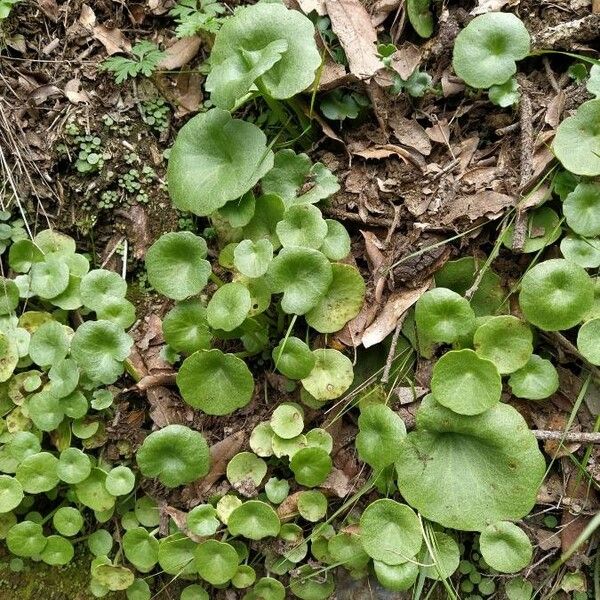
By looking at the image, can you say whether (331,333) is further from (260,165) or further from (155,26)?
(155,26)

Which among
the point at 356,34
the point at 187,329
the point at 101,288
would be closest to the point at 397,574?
the point at 187,329

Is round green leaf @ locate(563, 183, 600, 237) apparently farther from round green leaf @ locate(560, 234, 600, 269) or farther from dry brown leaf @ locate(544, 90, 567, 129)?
dry brown leaf @ locate(544, 90, 567, 129)

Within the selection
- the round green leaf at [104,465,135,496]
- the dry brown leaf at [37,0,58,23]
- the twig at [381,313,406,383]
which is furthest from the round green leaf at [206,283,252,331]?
the dry brown leaf at [37,0,58,23]

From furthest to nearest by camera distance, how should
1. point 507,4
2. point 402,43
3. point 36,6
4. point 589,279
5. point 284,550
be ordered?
point 36,6 < point 402,43 < point 507,4 < point 284,550 < point 589,279

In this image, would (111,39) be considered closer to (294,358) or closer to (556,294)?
(294,358)

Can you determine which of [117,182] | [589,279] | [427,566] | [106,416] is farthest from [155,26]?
[427,566]

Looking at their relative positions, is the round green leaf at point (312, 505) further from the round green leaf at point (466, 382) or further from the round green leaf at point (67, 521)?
the round green leaf at point (67, 521)
